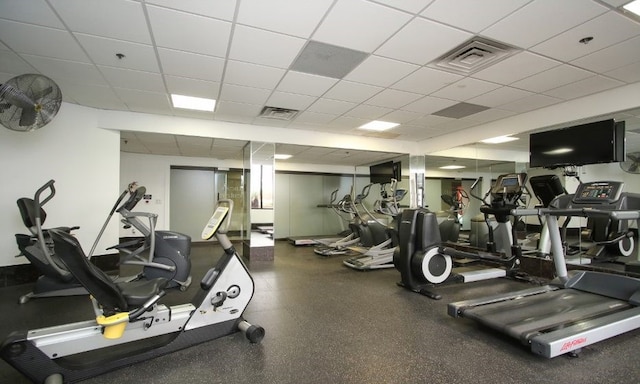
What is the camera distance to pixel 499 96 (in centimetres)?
431

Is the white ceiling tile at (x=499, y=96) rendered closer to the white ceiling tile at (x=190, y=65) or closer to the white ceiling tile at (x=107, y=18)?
the white ceiling tile at (x=190, y=65)

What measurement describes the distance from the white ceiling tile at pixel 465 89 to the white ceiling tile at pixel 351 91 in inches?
36.4

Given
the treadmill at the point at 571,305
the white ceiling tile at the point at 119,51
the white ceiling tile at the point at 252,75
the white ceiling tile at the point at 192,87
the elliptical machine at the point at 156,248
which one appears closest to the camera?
the treadmill at the point at 571,305

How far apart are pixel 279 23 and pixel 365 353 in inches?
110

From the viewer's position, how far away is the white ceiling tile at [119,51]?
2834 millimetres

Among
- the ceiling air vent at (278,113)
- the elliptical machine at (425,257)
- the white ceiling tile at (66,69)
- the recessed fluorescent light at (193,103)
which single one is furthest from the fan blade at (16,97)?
the elliptical machine at (425,257)

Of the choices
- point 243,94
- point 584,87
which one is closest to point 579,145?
point 584,87

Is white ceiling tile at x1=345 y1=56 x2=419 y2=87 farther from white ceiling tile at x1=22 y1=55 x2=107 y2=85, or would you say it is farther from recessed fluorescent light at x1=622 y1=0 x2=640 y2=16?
white ceiling tile at x1=22 y1=55 x2=107 y2=85

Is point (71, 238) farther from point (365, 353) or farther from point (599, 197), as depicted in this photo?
point (599, 197)

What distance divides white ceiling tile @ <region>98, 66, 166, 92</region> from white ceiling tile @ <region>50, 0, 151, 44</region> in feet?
2.73

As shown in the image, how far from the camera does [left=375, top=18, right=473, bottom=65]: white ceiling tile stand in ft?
8.63

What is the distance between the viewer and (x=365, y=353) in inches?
89.5

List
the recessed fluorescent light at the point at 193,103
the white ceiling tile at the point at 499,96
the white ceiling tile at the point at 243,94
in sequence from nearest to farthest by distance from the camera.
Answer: the white ceiling tile at the point at 243,94 → the white ceiling tile at the point at 499,96 → the recessed fluorescent light at the point at 193,103

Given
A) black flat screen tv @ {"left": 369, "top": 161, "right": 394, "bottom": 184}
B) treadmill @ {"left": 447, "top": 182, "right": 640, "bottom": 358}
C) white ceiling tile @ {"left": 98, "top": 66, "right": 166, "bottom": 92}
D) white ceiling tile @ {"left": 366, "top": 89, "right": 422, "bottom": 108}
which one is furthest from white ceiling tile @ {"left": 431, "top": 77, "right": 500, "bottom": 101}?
black flat screen tv @ {"left": 369, "top": 161, "right": 394, "bottom": 184}
